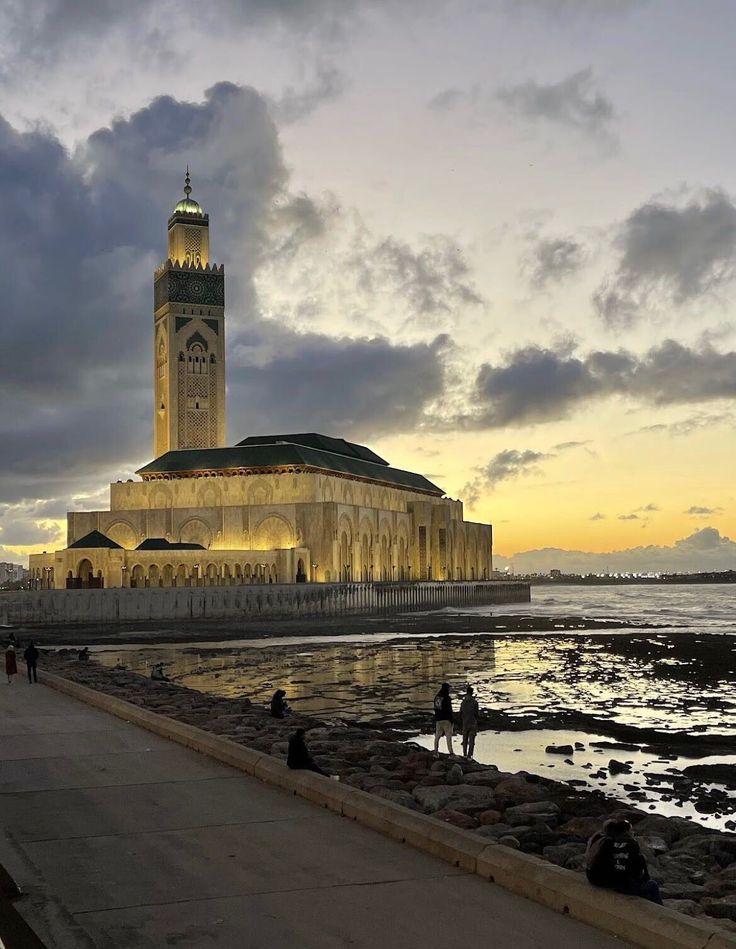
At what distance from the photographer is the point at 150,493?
293ft

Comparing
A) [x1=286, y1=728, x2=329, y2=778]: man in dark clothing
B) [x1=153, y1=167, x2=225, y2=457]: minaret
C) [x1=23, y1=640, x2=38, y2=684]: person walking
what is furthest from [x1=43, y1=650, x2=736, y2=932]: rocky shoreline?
[x1=153, y1=167, x2=225, y2=457]: minaret

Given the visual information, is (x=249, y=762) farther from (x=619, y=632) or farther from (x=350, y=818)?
(x=619, y=632)

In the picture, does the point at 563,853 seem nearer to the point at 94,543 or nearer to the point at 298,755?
the point at 298,755

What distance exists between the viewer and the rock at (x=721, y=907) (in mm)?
8047

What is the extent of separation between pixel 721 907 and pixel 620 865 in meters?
1.63

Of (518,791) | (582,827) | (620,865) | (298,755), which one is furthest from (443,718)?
(620,865)

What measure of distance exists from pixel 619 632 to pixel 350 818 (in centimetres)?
4986

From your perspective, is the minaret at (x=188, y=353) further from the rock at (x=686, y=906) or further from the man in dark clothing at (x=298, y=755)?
the rock at (x=686, y=906)

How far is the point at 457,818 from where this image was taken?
A: 436 inches

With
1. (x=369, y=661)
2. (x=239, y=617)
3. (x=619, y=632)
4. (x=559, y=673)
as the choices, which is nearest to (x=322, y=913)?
(x=559, y=673)

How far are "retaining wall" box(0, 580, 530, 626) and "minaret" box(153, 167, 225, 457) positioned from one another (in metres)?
30.6

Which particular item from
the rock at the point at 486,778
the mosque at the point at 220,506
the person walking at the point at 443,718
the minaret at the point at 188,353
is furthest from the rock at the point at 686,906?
the minaret at the point at 188,353

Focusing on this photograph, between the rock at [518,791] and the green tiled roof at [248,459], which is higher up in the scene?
the green tiled roof at [248,459]

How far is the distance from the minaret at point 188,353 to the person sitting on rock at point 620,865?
321 ft
